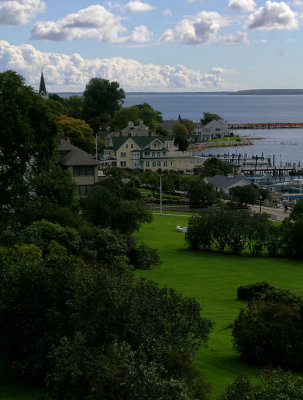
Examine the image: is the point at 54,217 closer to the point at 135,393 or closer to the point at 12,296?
the point at 12,296

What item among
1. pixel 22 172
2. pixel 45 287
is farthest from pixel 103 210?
pixel 45 287

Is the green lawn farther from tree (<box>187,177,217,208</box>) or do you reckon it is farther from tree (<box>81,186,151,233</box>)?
tree (<box>187,177,217,208</box>)

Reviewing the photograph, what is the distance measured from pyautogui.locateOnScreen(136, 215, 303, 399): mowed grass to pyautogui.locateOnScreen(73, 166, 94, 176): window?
1088cm

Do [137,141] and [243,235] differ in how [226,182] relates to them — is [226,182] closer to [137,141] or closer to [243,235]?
[137,141]

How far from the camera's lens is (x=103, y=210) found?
47.7 metres

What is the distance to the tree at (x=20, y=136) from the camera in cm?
4353

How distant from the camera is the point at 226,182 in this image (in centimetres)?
8606

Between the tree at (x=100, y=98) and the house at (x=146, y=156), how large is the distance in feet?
133

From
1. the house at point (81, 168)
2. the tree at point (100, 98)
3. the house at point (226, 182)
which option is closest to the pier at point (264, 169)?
the house at point (226, 182)

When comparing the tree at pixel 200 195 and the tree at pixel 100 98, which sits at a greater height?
the tree at pixel 100 98

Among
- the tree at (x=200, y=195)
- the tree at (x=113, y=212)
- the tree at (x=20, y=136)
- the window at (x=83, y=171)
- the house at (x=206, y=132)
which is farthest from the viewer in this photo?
the house at (x=206, y=132)

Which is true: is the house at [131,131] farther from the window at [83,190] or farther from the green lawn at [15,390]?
the green lawn at [15,390]

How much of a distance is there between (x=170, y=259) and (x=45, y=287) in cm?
2371

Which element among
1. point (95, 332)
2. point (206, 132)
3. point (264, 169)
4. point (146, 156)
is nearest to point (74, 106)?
point (206, 132)
